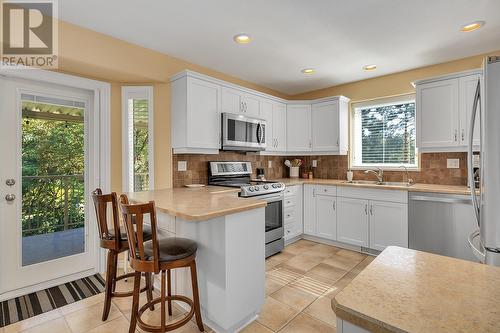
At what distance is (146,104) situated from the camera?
10.3 ft

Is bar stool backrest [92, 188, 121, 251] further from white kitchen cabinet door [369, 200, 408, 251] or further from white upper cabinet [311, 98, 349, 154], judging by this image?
white upper cabinet [311, 98, 349, 154]

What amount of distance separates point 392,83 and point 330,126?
1055 mm

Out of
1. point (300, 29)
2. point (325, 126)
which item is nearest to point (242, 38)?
point (300, 29)

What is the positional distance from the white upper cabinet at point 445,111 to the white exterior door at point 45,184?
3940mm

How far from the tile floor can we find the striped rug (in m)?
0.10

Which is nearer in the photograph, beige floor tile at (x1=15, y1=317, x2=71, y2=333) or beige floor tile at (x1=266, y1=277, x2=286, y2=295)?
beige floor tile at (x1=15, y1=317, x2=71, y2=333)

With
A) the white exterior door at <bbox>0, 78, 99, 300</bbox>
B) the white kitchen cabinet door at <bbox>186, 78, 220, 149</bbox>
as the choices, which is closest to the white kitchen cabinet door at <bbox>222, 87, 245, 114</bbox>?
the white kitchen cabinet door at <bbox>186, 78, 220, 149</bbox>

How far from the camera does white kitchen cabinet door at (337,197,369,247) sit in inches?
133

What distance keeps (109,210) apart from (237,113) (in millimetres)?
2036

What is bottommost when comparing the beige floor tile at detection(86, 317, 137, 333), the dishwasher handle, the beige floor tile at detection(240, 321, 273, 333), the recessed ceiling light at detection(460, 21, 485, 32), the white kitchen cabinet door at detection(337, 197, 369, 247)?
the beige floor tile at detection(240, 321, 273, 333)

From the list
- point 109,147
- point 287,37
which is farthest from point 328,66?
point 109,147

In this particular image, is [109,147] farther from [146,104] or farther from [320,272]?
[320,272]

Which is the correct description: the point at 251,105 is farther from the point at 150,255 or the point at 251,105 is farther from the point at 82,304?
the point at 82,304

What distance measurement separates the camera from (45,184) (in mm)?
2631
